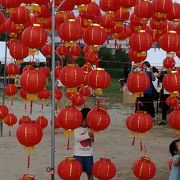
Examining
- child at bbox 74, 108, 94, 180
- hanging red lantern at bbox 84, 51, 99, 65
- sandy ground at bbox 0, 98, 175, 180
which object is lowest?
sandy ground at bbox 0, 98, 175, 180

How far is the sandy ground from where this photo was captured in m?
7.81

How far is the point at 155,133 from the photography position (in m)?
12.2

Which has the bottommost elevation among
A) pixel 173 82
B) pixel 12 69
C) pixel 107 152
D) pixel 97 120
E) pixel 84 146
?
pixel 107 152

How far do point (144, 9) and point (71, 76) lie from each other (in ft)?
5.42

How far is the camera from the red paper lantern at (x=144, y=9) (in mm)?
6218

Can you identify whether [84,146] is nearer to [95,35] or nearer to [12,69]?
[95,35]

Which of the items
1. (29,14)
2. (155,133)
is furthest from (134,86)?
(155,133)

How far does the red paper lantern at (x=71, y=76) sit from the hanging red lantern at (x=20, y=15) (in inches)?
45.9

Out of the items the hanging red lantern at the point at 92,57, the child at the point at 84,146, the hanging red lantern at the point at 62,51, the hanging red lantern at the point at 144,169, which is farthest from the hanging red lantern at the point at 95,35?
the hanging red lantern at the point at 62,51

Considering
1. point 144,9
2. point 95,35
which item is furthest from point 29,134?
point 144,9

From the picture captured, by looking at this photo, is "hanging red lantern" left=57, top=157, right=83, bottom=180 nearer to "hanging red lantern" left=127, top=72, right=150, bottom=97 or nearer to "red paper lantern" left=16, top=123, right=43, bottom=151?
"red paper lantern" left=16, top=123, right=43, bottom=151

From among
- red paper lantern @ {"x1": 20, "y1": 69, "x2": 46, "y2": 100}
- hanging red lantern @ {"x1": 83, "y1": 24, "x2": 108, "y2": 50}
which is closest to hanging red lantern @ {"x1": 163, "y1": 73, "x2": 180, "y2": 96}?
hanging red lantern @ {"x1": 83, "y1": 24, "x2": 108, "y2": 50}

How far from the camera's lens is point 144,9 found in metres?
6.23

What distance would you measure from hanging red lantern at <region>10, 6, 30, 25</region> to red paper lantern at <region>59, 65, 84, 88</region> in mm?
1165
